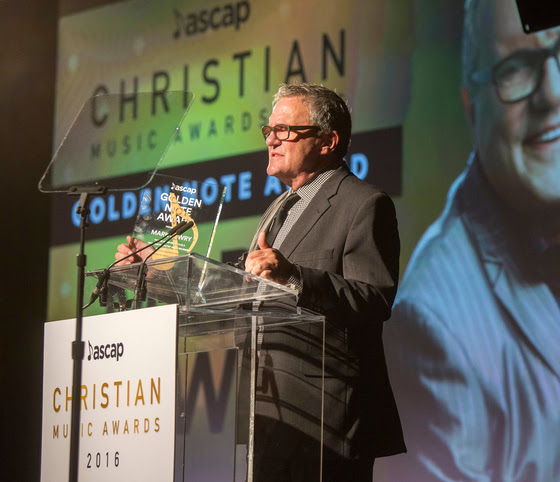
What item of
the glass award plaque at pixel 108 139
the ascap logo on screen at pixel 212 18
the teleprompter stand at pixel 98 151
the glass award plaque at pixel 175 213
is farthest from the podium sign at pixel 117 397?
the ascap logo on screen at pixel 212 18

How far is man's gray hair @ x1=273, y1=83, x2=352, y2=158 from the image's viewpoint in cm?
261

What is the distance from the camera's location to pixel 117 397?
201cm

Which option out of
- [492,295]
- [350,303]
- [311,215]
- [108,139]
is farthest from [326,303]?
[492,295]

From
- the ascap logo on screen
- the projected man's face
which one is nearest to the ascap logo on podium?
the projected man's face

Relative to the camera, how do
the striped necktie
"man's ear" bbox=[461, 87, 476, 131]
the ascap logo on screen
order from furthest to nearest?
the ascap logo on screen → "man's ear" bbox=[461, 87, 476, 131] → the striped necktie

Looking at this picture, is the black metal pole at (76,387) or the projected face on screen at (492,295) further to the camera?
the projected face on screen at (492,295)

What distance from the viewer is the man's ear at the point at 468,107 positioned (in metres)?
3.68

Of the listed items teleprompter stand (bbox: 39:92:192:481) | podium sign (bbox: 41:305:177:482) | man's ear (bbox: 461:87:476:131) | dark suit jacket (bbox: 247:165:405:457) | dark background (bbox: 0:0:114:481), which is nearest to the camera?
podium sign (bbox: 41:305:177:482)

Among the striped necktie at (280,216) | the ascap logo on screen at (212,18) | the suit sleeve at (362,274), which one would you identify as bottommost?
the suit sleeve at (362,274)

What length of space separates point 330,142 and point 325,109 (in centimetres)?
11

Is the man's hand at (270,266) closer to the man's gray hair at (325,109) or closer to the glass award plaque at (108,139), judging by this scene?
the glass award plaque at (108,139)

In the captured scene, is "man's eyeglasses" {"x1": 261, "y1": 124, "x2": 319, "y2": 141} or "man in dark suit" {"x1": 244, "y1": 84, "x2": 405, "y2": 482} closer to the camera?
"man in dark suit" {"x1": 244, "y1": 84, "x2": 405, "y2": 482}

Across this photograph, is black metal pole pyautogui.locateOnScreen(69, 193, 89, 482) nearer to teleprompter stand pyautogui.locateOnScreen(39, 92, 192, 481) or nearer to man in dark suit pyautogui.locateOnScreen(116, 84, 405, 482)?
teleprompter stand pyautogui.locateOnScreen(39, 92, 192, 481)

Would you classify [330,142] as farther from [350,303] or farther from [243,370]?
[243,370]
